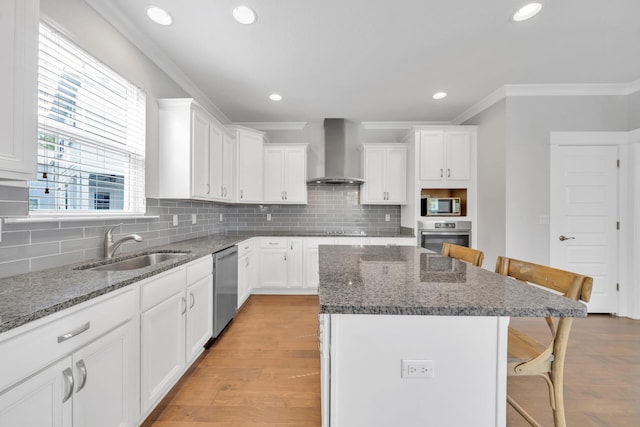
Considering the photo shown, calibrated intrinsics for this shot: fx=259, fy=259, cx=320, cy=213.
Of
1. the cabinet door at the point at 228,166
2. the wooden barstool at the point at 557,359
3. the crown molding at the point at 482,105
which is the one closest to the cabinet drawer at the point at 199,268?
the cabinet door at the point at 228,166

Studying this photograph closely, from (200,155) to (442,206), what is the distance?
3.16m

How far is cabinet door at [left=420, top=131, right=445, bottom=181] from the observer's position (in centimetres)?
369

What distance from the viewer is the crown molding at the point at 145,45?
6.14ft

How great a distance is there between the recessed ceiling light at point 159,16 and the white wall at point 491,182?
142 inches

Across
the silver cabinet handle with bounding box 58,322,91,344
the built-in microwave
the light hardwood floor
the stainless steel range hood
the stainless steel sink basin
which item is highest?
the stainless steel range hood

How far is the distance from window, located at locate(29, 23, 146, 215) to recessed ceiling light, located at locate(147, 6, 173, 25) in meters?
0.52

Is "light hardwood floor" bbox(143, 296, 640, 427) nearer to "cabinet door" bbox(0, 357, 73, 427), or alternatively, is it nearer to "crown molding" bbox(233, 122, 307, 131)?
"cabinet door" bbox(0, 357, 73, 427)

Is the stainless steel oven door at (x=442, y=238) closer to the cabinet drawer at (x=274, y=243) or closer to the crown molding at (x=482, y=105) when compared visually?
the crown molding at (x=482, y=105)

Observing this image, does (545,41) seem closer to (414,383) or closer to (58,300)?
(414,383)

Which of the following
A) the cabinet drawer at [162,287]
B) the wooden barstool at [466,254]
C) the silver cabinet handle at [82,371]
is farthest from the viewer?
the wooden barstool at [466,254]

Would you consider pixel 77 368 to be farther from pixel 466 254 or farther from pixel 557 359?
pixel 466 254

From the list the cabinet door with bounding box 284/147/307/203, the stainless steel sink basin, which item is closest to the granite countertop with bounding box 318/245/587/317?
the stainless steel sink basin

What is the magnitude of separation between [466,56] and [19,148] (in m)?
3.26

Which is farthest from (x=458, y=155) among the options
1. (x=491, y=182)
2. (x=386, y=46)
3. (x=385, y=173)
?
(x=386, y=46)
